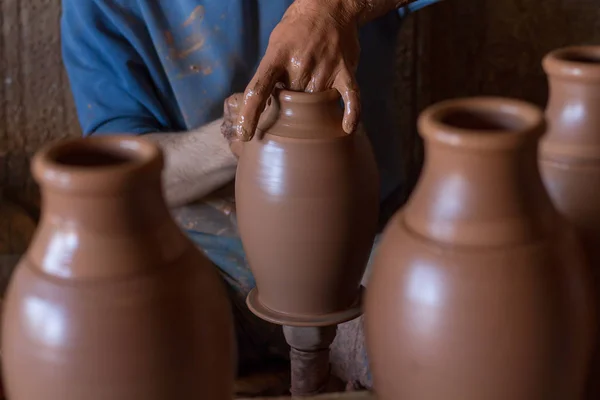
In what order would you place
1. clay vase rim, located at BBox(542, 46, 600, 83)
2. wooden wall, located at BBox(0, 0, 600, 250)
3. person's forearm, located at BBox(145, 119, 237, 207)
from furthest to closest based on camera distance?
1. wooden wall, located at BBox(0, 0, 600, 250)
2. person's forearm, located at BBox(145, 119, 237, 207)
3. clay vase rim, located at BBox(542, 46, 600, 83)

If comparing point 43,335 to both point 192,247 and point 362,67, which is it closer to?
point 192,247

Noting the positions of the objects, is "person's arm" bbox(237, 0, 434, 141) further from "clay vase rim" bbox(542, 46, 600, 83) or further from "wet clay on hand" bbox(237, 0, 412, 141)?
"clay vase rim" bbox(542, 46, 600, 83)

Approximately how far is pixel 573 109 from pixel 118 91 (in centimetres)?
116

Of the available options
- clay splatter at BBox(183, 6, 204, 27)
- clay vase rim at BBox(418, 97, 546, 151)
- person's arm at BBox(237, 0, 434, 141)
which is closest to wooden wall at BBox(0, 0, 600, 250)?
clay splatter at BBox(183, 6, 204, 27)

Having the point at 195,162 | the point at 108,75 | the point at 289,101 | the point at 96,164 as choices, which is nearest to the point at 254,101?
the point at 289,101

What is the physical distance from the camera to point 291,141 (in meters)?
0.99

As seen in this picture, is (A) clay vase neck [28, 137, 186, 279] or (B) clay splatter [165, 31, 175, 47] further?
(B) clay splatter [165, 31, 175, 47]

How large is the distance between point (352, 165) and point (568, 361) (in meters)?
0.39

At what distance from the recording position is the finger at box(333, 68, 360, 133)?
989mm

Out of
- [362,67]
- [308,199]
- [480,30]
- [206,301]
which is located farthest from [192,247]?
[480,30]

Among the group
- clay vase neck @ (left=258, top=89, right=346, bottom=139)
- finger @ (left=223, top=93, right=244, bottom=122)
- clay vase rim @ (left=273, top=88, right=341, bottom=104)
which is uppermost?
clay vase rim @ (left=273, top=88, right=341, bottom=104)

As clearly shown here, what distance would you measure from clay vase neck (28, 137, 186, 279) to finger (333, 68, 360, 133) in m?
0.36

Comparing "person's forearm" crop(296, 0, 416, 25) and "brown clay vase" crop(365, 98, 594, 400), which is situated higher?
"person's forearm" crop(296, 0, 416, 25)

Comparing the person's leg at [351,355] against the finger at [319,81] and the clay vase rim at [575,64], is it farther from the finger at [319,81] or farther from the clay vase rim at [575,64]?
the clay vase rim at [575,64]
